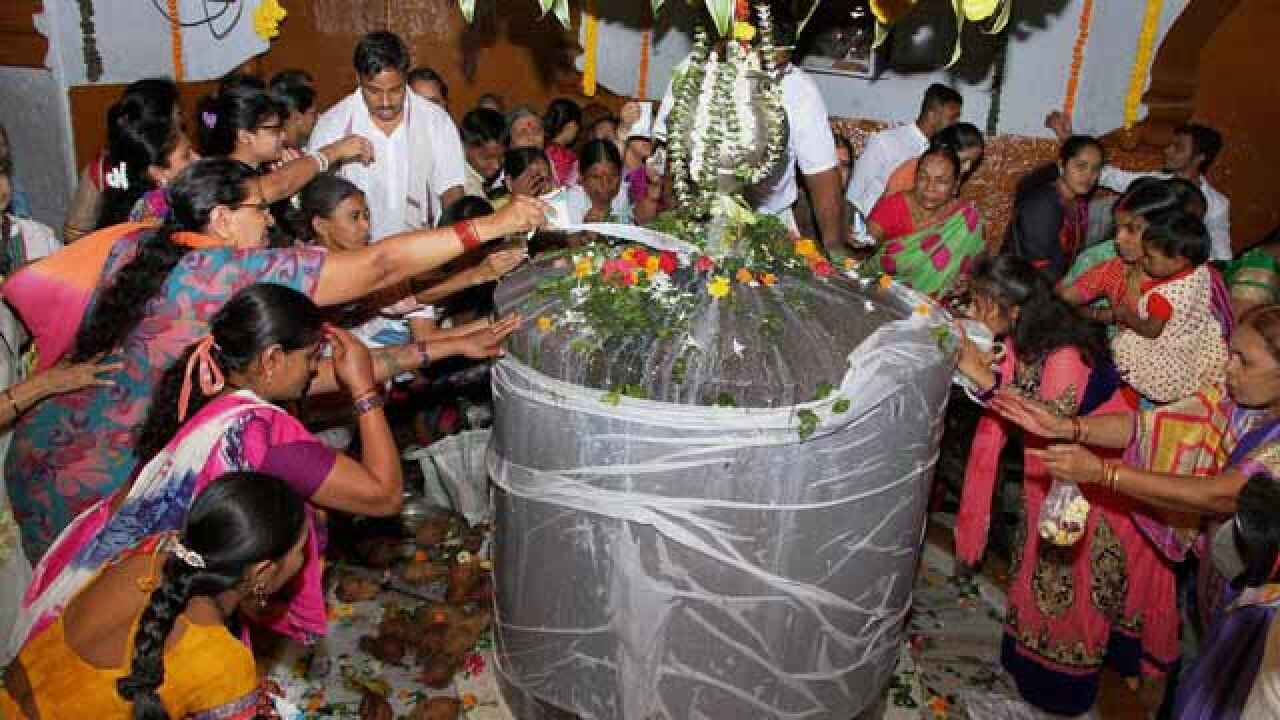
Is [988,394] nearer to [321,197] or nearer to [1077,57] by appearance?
[321,197]

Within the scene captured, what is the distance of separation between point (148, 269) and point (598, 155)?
261 centimetres

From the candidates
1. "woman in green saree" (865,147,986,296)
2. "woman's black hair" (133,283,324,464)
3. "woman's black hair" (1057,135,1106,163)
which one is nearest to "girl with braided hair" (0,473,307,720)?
"woman's black hair" (133,283,324,464)

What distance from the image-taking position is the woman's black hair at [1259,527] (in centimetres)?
237

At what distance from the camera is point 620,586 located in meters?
2.79

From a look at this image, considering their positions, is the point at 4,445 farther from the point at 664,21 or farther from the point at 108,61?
the point at 664,21

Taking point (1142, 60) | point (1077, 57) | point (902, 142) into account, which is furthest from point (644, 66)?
point (1142, 60)

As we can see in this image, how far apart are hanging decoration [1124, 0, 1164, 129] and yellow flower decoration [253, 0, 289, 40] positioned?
604 cm

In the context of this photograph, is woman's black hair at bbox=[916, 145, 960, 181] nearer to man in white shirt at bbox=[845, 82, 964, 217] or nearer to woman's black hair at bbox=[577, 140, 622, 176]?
man in white shirt at bbox=[845, 82, 964, 217]

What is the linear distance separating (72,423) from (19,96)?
4.59m

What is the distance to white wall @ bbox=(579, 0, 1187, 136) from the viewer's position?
726cm

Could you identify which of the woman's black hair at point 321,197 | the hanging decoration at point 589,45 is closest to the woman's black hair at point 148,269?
the woman's black hair at point 321,197

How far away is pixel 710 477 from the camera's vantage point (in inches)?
104

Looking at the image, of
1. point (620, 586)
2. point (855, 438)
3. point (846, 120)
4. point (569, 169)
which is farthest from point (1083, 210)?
point (620, 586)

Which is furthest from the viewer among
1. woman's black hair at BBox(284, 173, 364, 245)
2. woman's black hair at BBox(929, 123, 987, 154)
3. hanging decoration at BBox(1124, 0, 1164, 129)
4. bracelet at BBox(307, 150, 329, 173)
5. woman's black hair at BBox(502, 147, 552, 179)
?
hanging decoration at BBox(1124, 0, 1164, 129)
